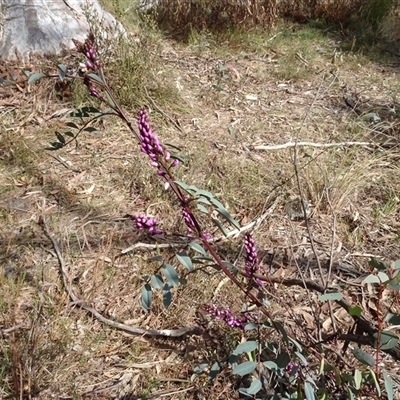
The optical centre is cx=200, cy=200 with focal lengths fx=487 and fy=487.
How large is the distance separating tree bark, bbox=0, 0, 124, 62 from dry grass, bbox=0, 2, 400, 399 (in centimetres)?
→ 45

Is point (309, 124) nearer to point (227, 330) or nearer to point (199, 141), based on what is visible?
point (199, 141)

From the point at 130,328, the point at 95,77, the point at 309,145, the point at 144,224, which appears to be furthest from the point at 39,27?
the point at 144,224

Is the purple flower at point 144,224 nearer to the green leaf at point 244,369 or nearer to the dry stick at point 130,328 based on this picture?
the green leaf at point 244,369

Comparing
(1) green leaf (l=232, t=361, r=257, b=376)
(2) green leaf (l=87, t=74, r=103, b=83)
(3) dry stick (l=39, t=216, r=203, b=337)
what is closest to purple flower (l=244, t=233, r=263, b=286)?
(1) green leaf (l=232, t=361, r=257, b=376)

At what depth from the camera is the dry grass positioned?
5.84ft

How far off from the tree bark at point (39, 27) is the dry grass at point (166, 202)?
45cm

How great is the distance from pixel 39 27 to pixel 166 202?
2.02 metres

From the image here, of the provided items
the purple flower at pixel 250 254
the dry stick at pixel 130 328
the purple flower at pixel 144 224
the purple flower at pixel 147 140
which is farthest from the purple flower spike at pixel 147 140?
the dry stick at pixel 130 328

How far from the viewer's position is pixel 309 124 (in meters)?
3.40

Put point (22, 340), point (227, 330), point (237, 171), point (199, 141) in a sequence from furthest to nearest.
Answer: point (199, 141) < point (237, 171) < point (227, 330) < point (22, 340)

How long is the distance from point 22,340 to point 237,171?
4.96 ft

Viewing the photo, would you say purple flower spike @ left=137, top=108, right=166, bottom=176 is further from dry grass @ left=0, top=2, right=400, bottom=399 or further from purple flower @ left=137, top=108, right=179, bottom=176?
dry grass @ left=0, top=2, right=400, bottom=399

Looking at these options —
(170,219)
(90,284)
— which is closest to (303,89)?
(170,219)

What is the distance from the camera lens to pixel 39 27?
367 cm
